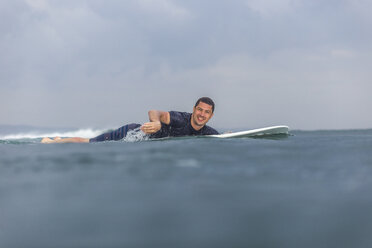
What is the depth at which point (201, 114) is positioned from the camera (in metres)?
5.95

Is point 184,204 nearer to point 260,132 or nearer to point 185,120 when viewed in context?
point 185,120

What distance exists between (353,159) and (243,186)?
182 centimetres

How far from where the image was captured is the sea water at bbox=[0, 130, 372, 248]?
1.65 m

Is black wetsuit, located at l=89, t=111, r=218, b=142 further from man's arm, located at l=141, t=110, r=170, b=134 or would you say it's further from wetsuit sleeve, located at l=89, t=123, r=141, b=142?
wetsuit sleeve, located at l=89, t=123, r=141, b=142

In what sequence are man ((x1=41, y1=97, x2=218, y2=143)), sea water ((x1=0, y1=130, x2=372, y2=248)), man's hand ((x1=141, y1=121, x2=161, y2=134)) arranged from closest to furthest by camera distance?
sea water ((x1=0, y1=130, x2=372, y2=248)) < man's hand ((x1=141, y1=121, x2=161, y2=134)) < man ((x1=41, y1=97, x2=218, y2=143))

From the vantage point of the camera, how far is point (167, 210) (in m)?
1.87

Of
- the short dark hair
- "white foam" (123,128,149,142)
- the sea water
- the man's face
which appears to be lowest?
the sea water

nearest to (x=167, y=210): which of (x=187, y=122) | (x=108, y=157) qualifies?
(x=108, y=157)

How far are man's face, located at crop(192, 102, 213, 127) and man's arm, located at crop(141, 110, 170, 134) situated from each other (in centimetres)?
53

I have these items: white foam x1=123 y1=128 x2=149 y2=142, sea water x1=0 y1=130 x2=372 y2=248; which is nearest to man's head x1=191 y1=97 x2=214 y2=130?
white foam x1=123 y1=128 x2=149 y2=142

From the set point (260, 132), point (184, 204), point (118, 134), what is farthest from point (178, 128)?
point (184, 204)

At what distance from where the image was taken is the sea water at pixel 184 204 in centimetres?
165

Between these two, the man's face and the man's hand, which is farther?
the man's face

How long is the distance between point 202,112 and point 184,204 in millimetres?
4063
